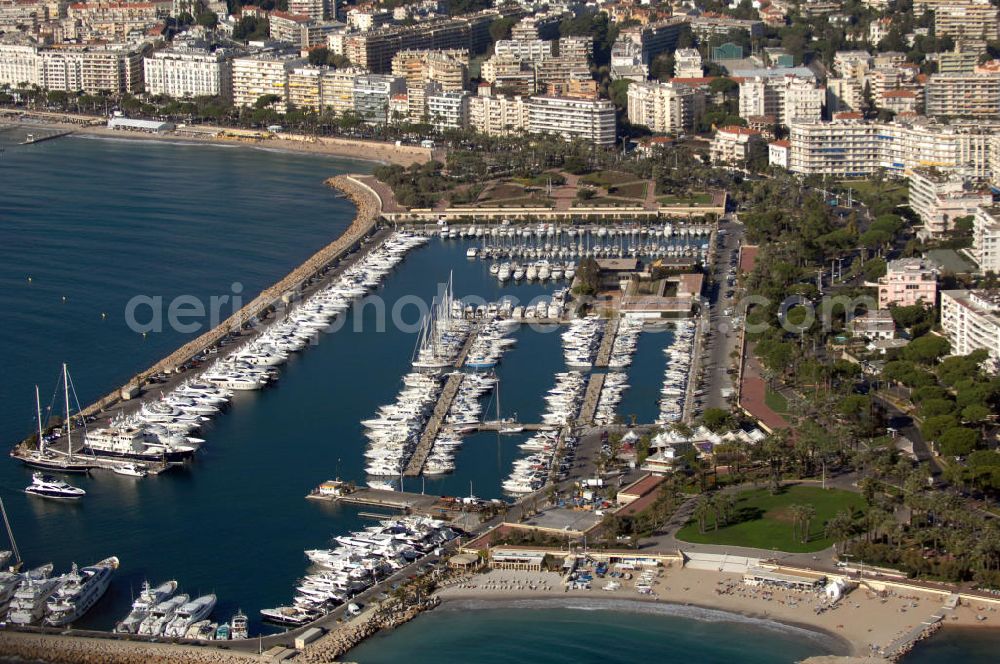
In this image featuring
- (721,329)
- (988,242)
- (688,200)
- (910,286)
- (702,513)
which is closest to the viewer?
(702,513)

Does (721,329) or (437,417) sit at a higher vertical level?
(721,329)

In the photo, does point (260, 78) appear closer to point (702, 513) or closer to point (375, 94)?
point (375, 94)

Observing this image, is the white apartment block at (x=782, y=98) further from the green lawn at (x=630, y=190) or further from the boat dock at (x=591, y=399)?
the boat dock at (x=591, y=399)

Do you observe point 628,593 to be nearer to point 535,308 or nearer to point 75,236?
point 535,308

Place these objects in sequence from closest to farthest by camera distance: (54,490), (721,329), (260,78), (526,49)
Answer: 1. (54,490)
2. (721,329)
3. (260,78)
4. (526,49)

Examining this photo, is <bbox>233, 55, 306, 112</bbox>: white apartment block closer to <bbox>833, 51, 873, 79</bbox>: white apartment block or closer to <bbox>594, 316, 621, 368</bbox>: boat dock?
<bbox>833, 51, 873, 79</bbox>: white apartment block

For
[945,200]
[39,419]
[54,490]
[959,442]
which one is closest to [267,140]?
[945,200]

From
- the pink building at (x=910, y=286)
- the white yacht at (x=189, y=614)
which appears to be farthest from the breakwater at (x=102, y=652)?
the pink building at (x=910, y=286)
